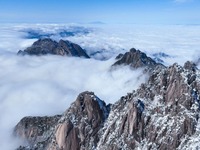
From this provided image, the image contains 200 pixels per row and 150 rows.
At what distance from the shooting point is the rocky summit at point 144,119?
148825 mm

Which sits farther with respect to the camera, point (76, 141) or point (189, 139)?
point (76, 141)

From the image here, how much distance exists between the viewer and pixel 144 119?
15988 cm

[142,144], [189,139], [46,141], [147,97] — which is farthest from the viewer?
[46,141]

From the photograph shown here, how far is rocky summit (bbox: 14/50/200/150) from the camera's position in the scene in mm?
148825

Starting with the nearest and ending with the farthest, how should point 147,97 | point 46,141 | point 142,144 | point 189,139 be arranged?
point 189,139, point 142,144, point 147,97, point 46,141

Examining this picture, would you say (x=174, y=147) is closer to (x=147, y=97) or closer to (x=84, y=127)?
(x=147, y=97)

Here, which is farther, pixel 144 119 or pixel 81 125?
pixel 81 125

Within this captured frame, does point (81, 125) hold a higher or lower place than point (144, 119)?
lower

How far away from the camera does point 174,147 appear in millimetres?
146750

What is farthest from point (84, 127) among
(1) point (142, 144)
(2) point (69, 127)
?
(1) point (142, 144)

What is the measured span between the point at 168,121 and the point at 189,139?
40.7 ft

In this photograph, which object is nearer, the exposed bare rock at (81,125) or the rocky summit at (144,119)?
the rocky summit at (144,119)

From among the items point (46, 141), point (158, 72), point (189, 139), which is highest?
point (158, 72)

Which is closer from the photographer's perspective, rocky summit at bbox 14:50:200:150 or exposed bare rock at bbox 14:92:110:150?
rocky summit at bbox 14:50:200:150
